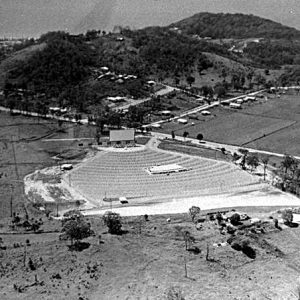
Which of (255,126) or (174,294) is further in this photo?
(255,126)

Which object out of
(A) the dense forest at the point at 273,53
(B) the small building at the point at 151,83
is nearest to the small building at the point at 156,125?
(B) the small building at the point at 151,83

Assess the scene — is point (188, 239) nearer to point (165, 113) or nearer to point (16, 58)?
point (165, 113)

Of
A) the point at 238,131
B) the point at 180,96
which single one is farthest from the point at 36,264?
the point at 180,96

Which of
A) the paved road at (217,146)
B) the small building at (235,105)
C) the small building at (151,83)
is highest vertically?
the small building at (151,83)

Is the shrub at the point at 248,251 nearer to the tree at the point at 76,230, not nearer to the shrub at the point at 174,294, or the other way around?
the shrub at the point at 174,294

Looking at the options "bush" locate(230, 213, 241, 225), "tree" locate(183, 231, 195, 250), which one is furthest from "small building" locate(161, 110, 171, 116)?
"tree" locate(183, 231, 195, 250)

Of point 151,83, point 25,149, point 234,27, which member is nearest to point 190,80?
point 151,83

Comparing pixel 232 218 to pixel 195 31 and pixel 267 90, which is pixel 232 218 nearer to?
pixel 267 90
